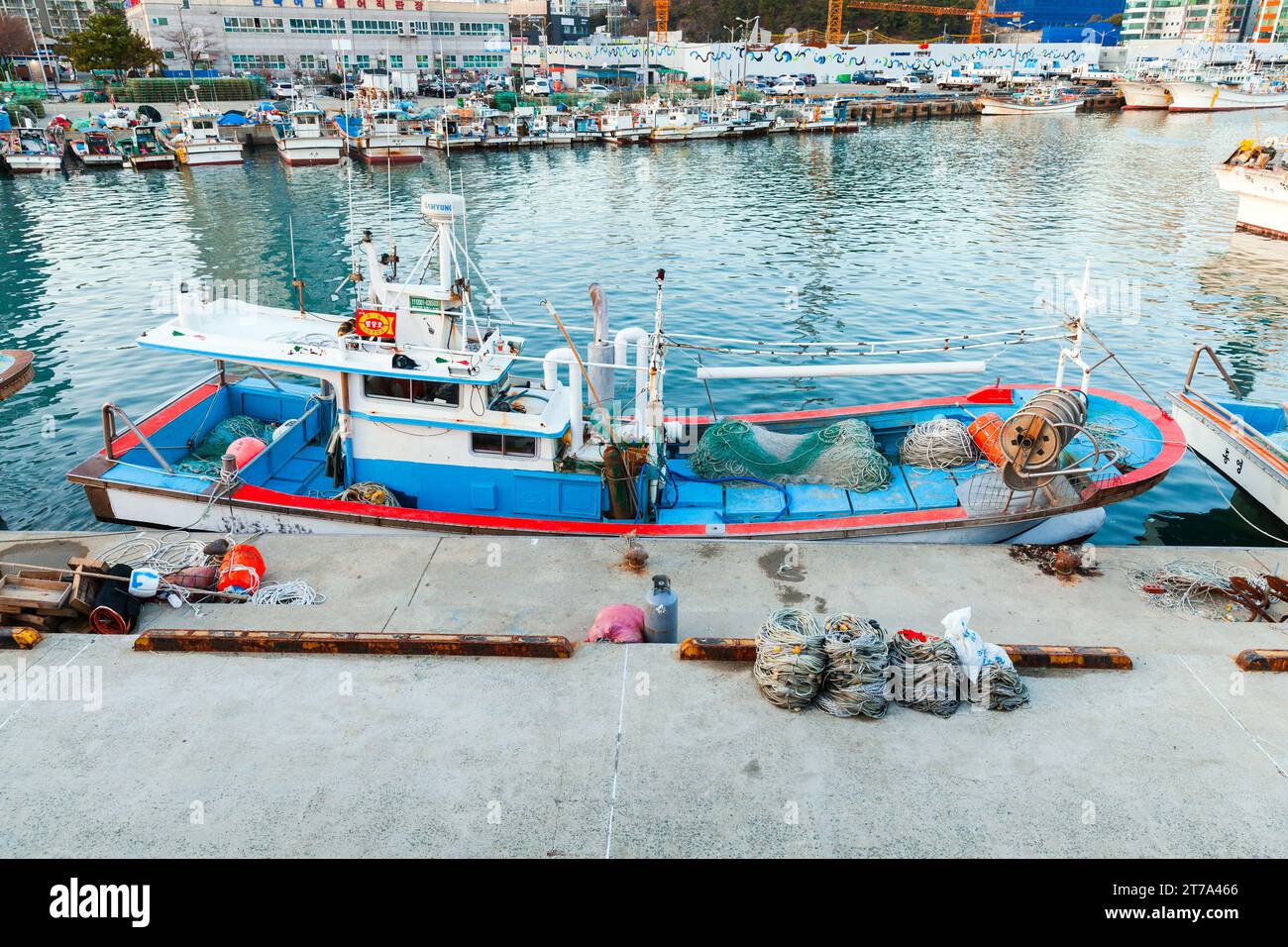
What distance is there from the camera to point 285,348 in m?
10.6

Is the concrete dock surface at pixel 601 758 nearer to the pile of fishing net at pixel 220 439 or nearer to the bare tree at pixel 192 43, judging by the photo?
the pile of fishing net at pixel 220 439

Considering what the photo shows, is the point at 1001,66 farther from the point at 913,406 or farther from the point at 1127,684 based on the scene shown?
the point at 1127,684

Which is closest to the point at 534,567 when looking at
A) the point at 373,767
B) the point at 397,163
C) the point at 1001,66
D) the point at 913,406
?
the point at 373,767

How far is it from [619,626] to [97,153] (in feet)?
195

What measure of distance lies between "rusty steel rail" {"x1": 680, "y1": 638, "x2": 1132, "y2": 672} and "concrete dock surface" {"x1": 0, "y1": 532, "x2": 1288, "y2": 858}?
94 millimetres

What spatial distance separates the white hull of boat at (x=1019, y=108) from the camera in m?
81.7

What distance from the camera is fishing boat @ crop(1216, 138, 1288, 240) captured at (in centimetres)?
3219

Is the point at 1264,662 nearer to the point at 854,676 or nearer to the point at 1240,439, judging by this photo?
the point at 854,676

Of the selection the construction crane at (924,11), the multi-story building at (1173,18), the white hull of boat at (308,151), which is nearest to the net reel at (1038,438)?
the white hull of boat at (308,151)

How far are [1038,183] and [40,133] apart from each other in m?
62.2

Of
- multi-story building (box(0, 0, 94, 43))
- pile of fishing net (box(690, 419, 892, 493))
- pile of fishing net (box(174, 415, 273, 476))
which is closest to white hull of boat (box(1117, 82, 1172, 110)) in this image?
pile of fishing net (box(690, 419, 892, 493))

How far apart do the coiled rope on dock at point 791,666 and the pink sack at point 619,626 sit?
1390mm

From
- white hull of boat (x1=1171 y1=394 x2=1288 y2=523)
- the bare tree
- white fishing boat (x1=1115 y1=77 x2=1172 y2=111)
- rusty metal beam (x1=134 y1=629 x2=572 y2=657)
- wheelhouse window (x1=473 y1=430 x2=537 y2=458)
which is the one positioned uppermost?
the bare tree

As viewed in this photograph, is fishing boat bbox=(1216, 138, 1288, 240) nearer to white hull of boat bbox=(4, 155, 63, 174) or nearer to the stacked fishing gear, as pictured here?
the stacked fishing gear
